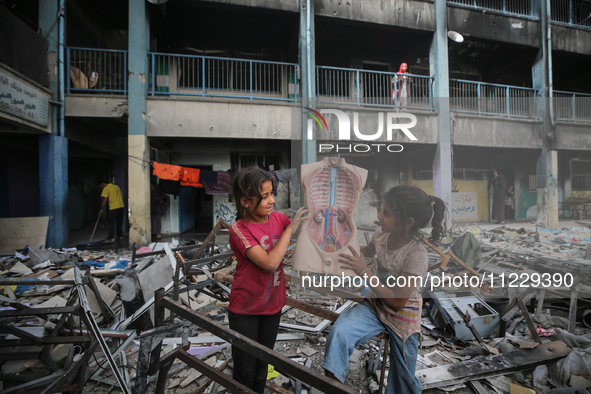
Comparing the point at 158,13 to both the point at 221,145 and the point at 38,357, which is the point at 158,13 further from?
the point at 38,357

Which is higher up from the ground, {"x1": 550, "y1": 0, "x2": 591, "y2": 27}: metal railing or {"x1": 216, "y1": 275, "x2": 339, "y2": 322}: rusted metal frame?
{"x1": 550, "y1": 0, "x2": 591, "y2": 27}: metal railing

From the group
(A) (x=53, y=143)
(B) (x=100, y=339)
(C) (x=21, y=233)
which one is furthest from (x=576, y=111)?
(C) (x=21, y=233)

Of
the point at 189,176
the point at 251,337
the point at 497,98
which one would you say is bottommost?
the point at 251,337

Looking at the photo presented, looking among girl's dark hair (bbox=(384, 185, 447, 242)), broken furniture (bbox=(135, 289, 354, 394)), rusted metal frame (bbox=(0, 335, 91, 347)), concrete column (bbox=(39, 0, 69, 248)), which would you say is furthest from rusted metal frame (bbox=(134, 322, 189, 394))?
concrete column (bbox=(39, 0, 69, 248))

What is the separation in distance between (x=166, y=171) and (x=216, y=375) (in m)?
6.06

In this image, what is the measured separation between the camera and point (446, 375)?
2084 millimetres

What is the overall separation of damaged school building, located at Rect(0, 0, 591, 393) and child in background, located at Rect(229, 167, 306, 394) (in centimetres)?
16

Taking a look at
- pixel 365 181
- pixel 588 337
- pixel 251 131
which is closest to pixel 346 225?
pixel 365 181

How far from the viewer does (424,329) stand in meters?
2.95

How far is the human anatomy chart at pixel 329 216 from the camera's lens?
71.5 inches

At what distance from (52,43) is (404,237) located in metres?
8.70

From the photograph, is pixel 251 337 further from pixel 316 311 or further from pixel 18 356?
pixel 18 356

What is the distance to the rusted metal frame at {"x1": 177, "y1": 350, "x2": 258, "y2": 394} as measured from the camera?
120cm

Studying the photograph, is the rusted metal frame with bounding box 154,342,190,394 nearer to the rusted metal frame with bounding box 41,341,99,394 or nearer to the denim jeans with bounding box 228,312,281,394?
the denim jeans with bounding box 228,312,281,394
